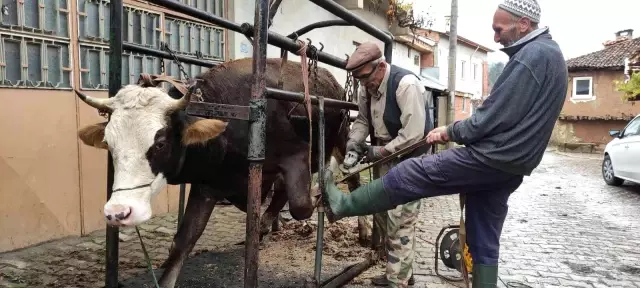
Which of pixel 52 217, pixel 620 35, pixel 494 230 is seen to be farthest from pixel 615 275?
pixel 620 35

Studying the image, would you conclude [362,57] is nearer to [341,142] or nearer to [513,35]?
[513,35]

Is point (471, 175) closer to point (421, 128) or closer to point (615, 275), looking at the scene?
point (421, 128)

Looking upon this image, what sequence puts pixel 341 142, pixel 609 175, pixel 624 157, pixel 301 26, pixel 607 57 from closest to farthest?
pixel 341 142 < pixel 301 26 < pixel 624 157 < pixel 609 175 < pixel 607 57

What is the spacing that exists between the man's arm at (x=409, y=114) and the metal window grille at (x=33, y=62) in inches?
147

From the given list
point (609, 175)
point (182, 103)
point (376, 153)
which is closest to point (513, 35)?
point (376, 153)

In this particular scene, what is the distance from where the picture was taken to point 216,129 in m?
3.09

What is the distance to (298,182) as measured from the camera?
412 cm

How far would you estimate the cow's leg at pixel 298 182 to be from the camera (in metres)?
4.05

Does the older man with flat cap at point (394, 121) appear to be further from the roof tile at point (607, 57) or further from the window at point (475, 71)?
the window at point (475, 71)

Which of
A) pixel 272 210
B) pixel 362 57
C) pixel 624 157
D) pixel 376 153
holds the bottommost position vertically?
pixel 272 210

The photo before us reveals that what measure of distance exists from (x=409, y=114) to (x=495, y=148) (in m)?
0.88

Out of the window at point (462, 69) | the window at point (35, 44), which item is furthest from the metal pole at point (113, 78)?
the window at point (462, 69)

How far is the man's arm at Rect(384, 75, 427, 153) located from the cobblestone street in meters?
1.38

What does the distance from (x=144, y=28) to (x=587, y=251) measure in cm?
591
